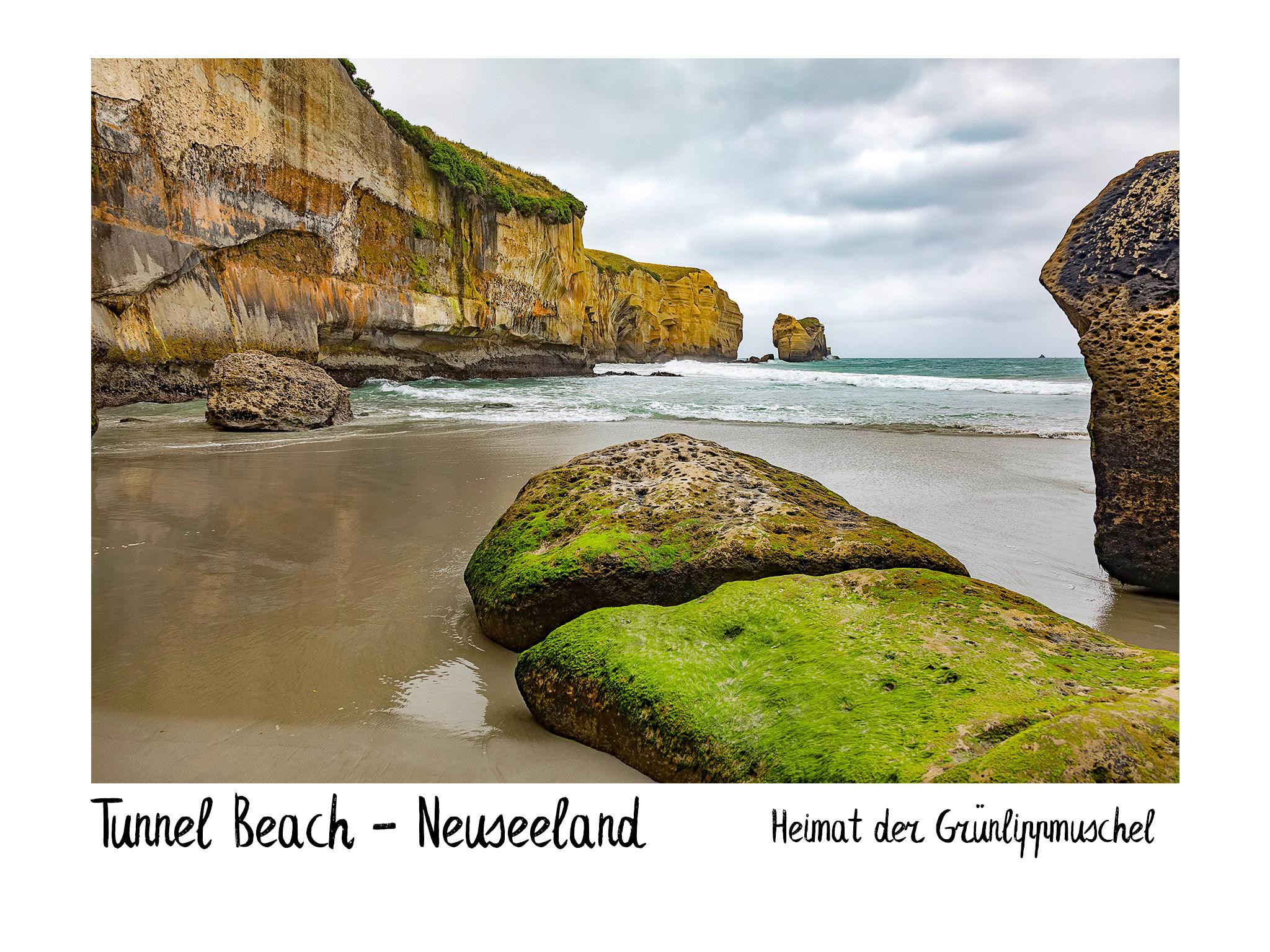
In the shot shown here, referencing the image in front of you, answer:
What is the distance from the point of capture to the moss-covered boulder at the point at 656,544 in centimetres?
246

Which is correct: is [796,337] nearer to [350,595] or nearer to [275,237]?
[275,237]

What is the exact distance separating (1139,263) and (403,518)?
4.15m

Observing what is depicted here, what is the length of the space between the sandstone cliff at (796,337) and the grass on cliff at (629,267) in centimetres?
1528

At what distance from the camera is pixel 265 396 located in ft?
29.4

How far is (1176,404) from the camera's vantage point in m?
2.93

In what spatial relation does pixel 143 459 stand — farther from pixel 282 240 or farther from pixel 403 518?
pixel 282 240

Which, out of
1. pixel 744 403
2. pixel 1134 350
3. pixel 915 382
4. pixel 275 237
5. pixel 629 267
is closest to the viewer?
pixel 1134 350

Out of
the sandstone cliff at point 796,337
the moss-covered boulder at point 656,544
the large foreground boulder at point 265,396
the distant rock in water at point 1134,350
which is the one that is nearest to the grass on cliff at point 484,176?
the large foreground boulder at point 265,396

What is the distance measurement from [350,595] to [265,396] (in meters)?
7.18

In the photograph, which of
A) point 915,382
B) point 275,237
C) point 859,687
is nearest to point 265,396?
point 275,237

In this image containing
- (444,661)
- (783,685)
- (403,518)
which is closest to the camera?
(783,685)

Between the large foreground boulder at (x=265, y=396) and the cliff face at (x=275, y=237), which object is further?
the cliff face at (x=275, y=237)

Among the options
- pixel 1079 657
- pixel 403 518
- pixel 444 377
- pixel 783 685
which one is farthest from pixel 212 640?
pixel 444 377
